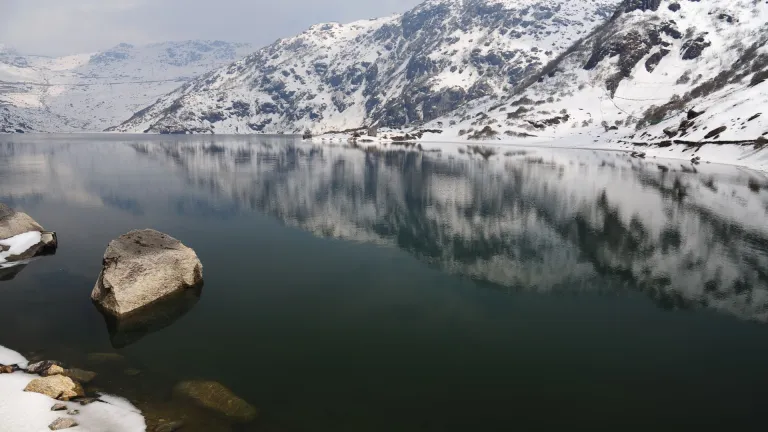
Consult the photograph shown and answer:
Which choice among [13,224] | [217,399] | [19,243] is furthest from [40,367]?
[13,224]

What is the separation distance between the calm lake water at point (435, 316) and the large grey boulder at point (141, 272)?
4.11ft

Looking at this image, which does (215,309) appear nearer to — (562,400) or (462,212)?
(562,400)

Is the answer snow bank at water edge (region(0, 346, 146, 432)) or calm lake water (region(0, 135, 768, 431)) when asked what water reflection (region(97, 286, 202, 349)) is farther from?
snow bank at water edge (region(0, 346, 146, 432))

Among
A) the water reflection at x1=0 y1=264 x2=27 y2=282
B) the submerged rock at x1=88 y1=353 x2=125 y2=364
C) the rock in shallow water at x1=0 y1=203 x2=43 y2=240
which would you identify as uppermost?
the rock in shallow water at x1=0 y1=203 x2=43 y2=240

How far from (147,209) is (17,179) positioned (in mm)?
43837

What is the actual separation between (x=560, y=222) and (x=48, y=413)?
155 feet

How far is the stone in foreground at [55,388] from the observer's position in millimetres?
15453

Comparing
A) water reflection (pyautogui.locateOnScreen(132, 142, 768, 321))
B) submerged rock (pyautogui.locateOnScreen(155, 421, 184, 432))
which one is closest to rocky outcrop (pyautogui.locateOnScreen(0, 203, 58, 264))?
water reflection (pyautogui.locateOnScreen(132, 142, 768, 321))

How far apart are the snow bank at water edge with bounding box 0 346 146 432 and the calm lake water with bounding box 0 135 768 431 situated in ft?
2.53

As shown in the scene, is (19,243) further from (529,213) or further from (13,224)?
(529,213)

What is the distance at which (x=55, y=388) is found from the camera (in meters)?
15.6

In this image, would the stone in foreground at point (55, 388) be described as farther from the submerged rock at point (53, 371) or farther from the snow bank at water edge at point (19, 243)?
the snow bank at water edge at point (19, 243)

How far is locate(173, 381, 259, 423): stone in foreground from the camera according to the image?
15.6m

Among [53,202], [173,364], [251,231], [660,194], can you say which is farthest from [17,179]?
[660,194]
